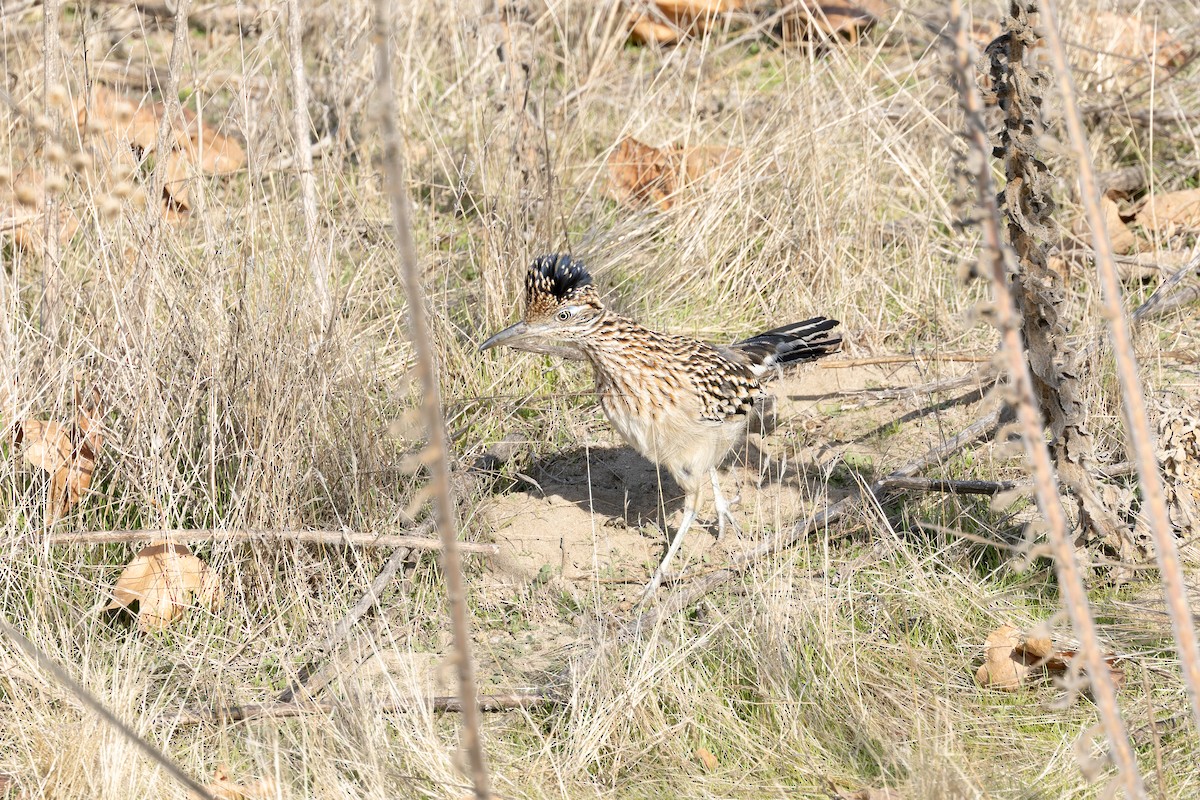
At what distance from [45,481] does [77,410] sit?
0.29 meters

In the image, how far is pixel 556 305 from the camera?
16.1 ft

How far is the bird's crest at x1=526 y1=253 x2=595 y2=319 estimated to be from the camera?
4875mm

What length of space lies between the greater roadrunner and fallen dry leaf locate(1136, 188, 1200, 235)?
109 inches

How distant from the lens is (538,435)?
5.54m

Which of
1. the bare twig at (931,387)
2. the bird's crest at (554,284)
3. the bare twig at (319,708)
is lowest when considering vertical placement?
the bare twig at (319,708)

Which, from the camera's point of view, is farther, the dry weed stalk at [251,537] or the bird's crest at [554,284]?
the bird's crest at [554,284]

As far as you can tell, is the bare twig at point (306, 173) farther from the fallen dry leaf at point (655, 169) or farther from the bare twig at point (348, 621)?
the fallen dry leaf at point (655, 169)

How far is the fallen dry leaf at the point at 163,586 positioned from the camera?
167 inches

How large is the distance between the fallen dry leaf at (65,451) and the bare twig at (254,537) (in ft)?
0.48

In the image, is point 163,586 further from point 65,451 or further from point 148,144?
point 148,144

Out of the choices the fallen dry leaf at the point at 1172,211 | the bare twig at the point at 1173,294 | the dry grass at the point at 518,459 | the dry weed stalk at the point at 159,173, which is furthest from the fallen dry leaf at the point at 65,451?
the fallen dry leaf at the point at 1172,211

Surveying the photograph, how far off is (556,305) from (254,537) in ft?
4.63

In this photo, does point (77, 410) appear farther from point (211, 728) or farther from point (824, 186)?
point (824, 186)

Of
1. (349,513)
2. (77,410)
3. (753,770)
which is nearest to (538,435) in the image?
(349,513)
